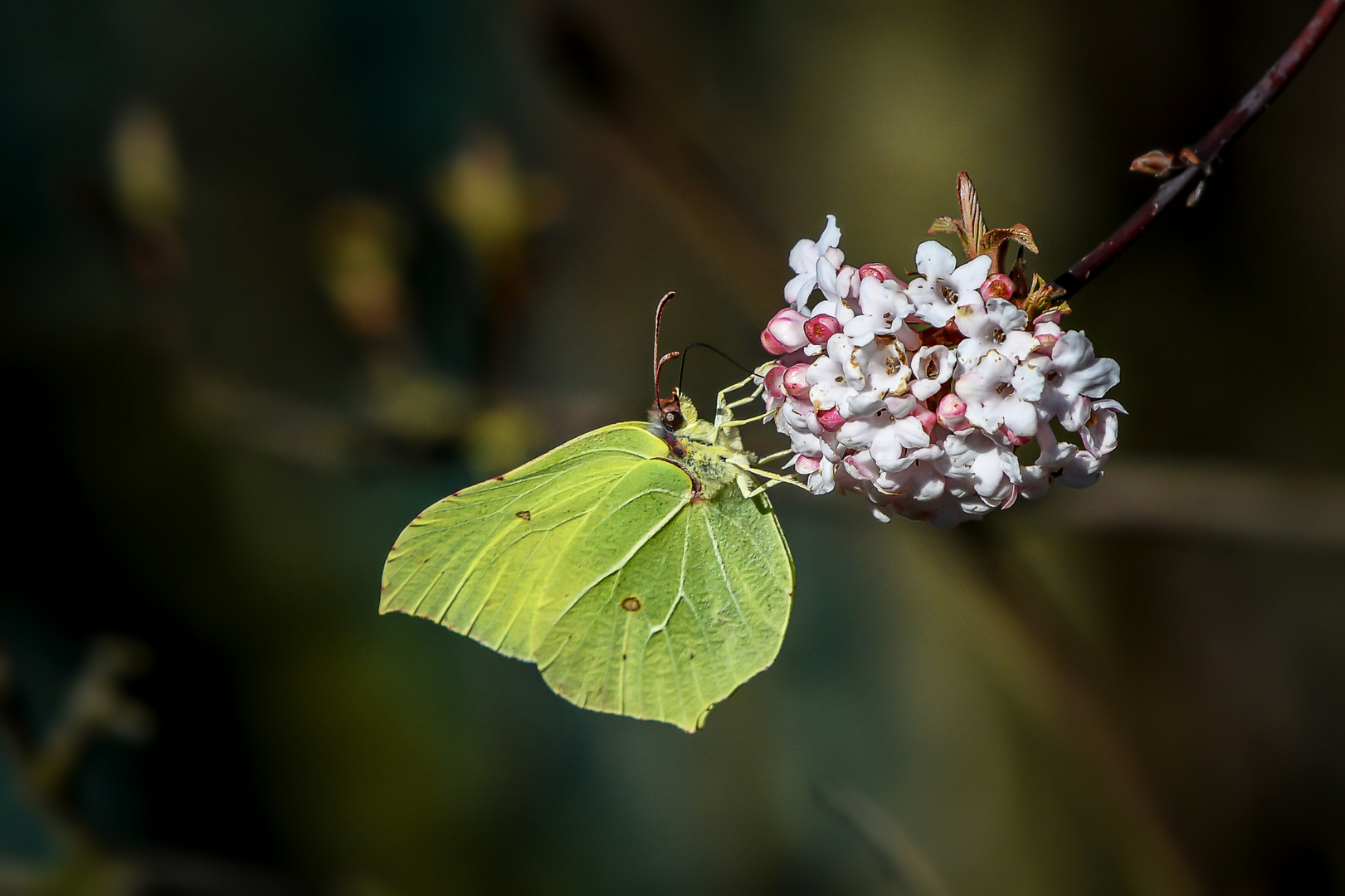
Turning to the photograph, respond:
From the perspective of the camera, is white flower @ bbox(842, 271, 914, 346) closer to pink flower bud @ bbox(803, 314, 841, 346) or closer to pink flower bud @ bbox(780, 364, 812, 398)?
pink flower bud @ bbox(803, 314, 841, 346)

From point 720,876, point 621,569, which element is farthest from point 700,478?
point 720,876

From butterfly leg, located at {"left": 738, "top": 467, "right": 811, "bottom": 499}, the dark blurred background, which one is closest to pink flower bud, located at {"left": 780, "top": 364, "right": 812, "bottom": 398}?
butterfly leg, located at {"left": 738, "top": 467, "right": 811, "bottom": 499}

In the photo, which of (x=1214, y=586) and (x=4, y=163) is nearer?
(x=1214, y=586)

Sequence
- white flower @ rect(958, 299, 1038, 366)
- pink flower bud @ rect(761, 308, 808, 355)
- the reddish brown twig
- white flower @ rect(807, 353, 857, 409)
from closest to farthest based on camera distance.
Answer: the reddish brown twig < white flower @ rect(958, 299, 1038, 366) < white flower @ rect(807, 353, 857, 409) < pink flower bud @ rect(761, 308, 808, 355)

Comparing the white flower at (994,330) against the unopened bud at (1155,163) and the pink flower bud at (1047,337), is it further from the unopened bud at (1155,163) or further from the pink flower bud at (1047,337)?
the unopened bud at (1155,163)

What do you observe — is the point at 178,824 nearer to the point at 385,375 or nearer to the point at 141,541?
the point at 141,541
